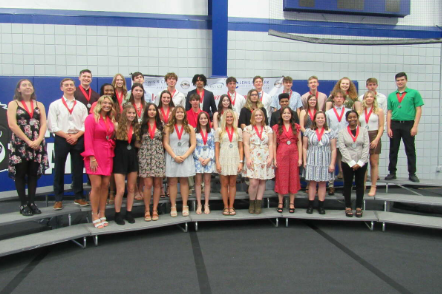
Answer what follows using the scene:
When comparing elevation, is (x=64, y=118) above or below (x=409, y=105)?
below

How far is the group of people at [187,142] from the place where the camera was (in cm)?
381

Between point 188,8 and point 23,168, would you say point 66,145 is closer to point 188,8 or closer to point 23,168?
point 23,168

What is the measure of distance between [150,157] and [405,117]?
3729 mm

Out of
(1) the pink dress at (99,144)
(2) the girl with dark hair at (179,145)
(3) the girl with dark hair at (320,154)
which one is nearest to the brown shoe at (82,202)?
(1) the pink dress at (99,144)

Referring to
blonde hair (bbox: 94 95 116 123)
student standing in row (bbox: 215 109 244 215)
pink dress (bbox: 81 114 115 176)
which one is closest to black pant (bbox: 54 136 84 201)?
pink dress (bbox: 81 114 115 176)

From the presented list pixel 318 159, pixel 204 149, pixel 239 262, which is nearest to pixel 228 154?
pixel 204 149

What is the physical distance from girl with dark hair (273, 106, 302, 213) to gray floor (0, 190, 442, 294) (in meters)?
0.56

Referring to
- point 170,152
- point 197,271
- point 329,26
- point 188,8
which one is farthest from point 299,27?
point 197,271

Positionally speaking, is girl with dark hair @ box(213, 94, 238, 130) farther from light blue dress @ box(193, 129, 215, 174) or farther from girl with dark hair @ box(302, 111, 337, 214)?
girl with dark hair @ box(302, 111, 337, 214)

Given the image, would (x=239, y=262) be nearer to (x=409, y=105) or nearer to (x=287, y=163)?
(x=287, y=163)

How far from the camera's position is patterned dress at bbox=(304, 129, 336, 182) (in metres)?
4.38

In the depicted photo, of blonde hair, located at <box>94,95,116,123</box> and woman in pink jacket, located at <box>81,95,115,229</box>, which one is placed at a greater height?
blonde hair, located at <box>94,95,116,123</box>

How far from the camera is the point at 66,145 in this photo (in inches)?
160

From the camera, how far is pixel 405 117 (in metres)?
5.03
